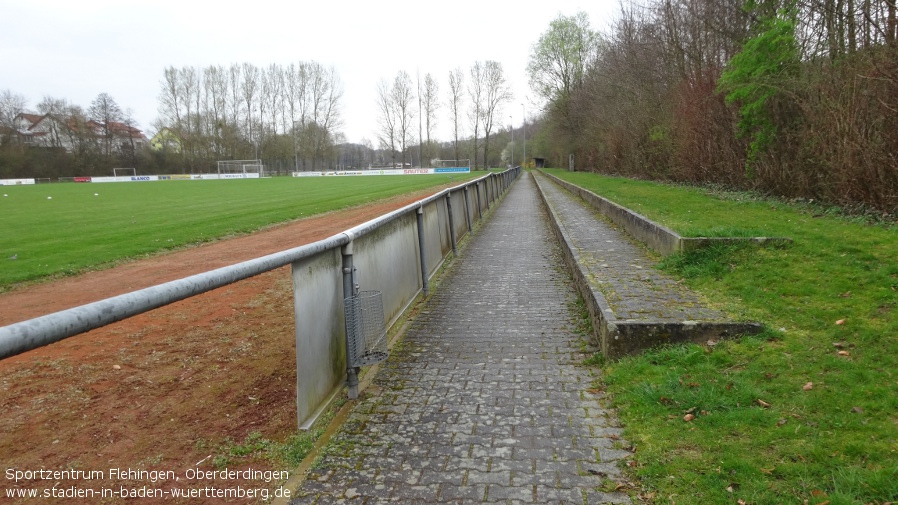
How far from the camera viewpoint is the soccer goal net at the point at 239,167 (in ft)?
282

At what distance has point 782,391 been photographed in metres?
3.52

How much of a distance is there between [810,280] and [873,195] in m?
4.41

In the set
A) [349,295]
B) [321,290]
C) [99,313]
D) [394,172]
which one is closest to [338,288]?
[349,295]

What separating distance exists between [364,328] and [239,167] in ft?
295

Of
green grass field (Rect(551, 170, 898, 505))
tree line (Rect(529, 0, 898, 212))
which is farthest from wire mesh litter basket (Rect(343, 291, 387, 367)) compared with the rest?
tree line (Rect(529, 0, 898, 212))

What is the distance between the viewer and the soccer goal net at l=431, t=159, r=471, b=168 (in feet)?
277

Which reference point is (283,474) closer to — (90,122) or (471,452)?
(471,452)

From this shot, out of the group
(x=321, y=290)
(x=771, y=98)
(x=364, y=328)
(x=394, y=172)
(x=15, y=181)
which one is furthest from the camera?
(x=394, y=172)

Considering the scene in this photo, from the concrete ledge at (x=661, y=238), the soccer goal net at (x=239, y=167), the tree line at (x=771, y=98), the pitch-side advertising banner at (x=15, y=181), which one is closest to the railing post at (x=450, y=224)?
the concrete ledge at (x=661, y=238)

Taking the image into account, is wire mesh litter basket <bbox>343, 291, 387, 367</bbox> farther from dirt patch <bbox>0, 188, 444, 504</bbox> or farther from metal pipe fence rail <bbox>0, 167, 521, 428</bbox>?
dirt patch <bbox>0, 188, 444, 504</bbox>

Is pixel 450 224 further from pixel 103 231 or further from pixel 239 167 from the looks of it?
pixel 239 167

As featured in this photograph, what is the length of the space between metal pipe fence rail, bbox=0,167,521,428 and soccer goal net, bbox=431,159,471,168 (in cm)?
7720

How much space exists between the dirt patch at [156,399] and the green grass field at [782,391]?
2309 millimetres

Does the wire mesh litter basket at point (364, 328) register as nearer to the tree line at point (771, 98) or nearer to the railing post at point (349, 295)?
the railing post at point (349, 295)
